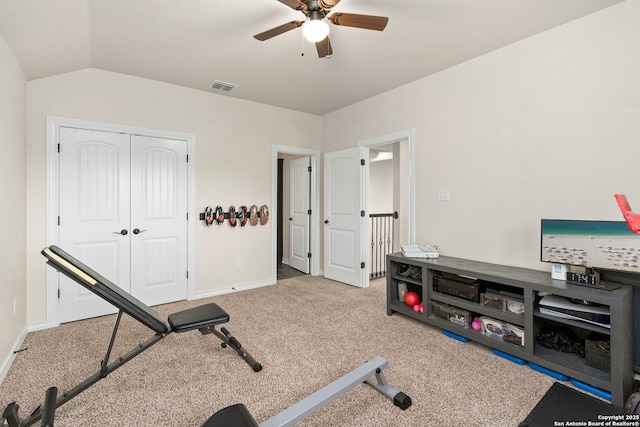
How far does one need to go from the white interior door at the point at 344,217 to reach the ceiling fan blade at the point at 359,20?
2336mm

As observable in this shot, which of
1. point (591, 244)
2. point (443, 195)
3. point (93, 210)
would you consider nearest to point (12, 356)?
point (93, 210)

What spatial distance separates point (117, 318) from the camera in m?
1.78

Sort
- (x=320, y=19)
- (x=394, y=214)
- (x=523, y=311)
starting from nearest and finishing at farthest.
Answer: (x=320, y=19), (x=523, y=311), (x=394, y=214)

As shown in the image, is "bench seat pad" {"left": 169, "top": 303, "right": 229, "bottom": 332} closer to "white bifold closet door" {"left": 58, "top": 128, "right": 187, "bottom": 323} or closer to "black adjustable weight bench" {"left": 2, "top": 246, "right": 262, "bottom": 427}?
"black adjustable weight bench" {"left": 2, "top": 246, "right": 262, "bottom": 427}

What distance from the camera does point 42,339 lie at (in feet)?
8.95

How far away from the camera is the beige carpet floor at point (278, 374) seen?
5.73ft

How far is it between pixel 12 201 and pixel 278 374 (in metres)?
2.62

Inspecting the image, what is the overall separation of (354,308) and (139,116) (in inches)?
134

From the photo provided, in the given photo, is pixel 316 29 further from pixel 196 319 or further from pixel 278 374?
pixel 278 374

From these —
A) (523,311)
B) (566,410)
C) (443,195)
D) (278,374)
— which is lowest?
(278,374)

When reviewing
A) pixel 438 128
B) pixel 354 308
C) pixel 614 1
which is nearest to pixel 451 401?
pixel 354 308

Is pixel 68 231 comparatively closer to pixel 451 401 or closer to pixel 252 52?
pixel 252 52

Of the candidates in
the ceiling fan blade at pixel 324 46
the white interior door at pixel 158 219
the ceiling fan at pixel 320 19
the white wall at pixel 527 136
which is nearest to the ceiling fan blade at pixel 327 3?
the ceiling fan at pixel 320 19

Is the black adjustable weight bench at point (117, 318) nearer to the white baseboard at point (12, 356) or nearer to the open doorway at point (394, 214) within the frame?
the white baseboard at point (12, 356)
